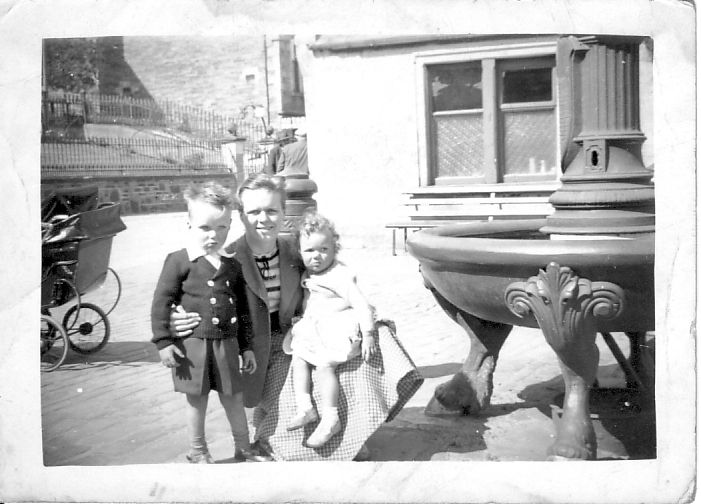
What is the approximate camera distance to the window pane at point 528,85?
750cm

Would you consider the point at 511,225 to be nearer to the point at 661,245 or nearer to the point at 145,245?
the point at 661,245

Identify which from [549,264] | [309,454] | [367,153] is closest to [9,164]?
[309,454]

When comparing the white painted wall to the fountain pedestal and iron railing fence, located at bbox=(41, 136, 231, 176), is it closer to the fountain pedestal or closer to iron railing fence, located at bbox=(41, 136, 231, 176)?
iron railing fence, located at bbox=(41, 136, 231, 176)

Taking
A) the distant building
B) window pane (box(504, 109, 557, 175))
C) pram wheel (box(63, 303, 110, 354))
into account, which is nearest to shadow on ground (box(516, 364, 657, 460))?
the distant building

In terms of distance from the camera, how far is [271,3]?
8.70 feet

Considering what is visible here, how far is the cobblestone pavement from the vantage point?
285 cm

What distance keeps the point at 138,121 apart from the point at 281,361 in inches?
48.9

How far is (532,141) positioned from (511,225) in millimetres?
4242

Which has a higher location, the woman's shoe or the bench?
the bench

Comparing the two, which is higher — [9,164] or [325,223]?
[9,164]

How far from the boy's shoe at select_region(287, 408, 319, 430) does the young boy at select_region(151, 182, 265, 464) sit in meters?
0.23

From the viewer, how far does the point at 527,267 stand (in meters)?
2.64

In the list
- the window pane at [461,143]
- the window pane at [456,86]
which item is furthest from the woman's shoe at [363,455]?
the window pane at [456,86]

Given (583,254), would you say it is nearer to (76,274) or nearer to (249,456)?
(249,456)
